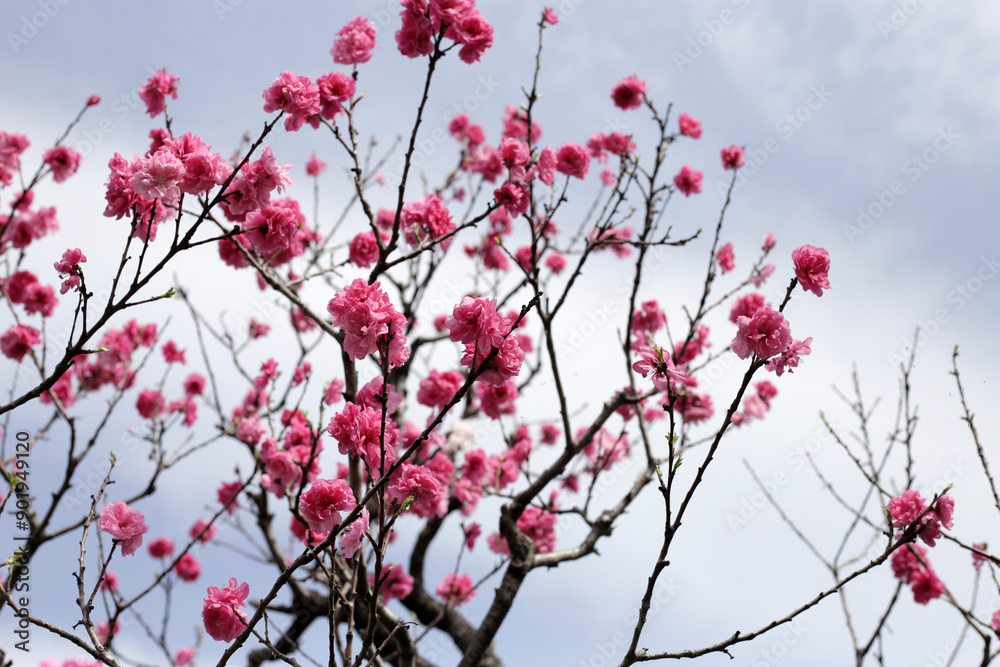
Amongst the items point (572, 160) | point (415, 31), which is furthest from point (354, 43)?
point (572, 160)

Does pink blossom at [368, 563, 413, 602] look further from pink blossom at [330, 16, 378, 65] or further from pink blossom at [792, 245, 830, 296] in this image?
pink blossom at [792, 245, 830, 296]

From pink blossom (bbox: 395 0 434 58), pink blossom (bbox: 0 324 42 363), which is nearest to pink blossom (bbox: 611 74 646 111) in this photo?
pink blossom (bbox: 395 0 434 58)

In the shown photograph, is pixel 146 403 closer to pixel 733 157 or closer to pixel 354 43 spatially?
pixel 354 43

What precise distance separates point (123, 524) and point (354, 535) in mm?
709

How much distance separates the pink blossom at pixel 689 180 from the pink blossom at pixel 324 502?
134 inches

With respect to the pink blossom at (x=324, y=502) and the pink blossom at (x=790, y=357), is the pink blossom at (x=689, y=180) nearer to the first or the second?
the pink blossom at (x=790, y=357)

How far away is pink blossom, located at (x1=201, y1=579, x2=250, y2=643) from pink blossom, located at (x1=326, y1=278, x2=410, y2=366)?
2.67 ft

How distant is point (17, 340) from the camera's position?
166 inches

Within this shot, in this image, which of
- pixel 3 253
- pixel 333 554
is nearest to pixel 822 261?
pixel 333 554

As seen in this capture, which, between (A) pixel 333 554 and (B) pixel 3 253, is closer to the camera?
(A) pixel 333 554

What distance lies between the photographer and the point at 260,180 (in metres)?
2.06

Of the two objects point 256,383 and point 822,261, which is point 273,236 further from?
point 256,383

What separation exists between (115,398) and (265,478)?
1151 millimetres

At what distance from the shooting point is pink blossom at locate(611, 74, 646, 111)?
4.18 m
